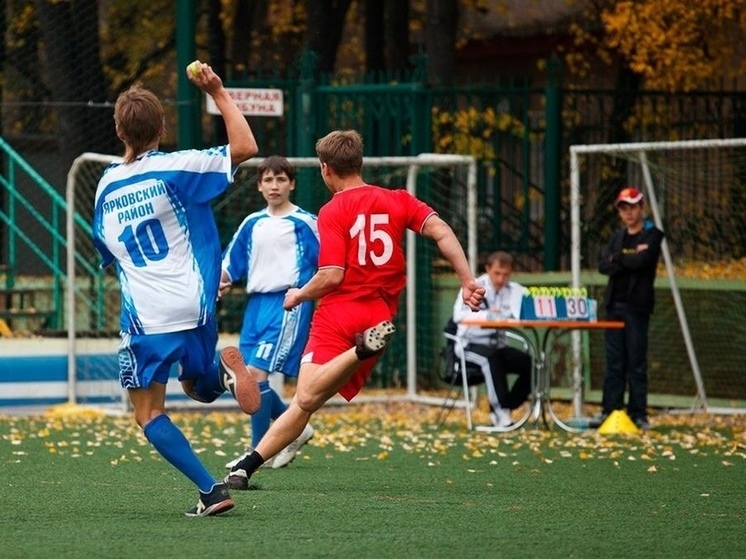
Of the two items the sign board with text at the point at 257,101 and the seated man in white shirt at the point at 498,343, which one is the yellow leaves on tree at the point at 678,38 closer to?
the sign board with text at the point at 257,101

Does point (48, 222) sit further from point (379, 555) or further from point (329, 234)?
point (379, 555)

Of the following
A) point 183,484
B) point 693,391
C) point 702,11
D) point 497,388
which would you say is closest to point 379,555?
point 183,484

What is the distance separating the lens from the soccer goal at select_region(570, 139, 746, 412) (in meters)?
15.3

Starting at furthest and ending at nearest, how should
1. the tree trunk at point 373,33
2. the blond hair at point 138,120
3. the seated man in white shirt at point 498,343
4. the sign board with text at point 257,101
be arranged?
the tree trunk at point 373,33 → the sign board with text at point 257,101 → the seated man in white shirt at point 498,343 → the blond hair at point 138,120

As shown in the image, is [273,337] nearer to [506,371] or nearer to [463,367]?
[463,367]

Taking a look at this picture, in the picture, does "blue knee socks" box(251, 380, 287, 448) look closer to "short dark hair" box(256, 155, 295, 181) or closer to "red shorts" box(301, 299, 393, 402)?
"short dark hair" box(256, 155, 295, 181)

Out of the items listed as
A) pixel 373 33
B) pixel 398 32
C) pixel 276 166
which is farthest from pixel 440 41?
pixel 276 166

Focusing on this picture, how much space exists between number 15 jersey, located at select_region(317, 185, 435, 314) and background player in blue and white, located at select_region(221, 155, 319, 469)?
6.17 ft

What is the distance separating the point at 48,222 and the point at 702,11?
733cm

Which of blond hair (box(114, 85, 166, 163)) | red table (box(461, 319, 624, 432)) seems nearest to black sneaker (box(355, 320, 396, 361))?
blond hair (box(114, 85, 166, 163))

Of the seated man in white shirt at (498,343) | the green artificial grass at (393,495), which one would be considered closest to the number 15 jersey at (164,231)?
the green artificial grass at (393,495)

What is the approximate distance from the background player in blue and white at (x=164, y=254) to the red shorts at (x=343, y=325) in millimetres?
971

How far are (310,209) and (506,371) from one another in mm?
3301

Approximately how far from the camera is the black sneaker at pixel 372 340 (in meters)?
8.56
